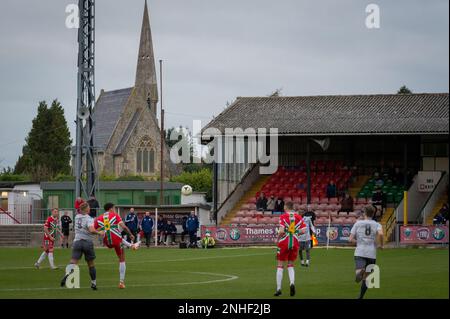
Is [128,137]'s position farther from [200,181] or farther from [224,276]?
[224,276]

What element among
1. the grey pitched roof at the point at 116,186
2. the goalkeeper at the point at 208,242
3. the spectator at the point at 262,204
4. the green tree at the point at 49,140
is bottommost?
the goalkeeper at the point at 208,242

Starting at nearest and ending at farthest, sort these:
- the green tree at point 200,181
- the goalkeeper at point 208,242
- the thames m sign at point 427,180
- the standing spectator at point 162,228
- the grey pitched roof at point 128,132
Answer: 1. the goalkeeper at point 208,242
2. the thames m sign at point 427,180
3. the standing spectator at point 162,228
4. the green tree at point 200,181
5. the grey pitched roof at point 128,132

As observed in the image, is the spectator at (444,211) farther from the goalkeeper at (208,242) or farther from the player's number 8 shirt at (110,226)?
the player's number 8 shirt at (110,226)

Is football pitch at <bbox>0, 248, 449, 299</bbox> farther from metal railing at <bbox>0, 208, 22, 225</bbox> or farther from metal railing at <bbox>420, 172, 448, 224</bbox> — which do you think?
metal railing at <bbox>0, 208, 22, 225</bbox>

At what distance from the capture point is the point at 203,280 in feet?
86.2

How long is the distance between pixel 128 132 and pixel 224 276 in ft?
329

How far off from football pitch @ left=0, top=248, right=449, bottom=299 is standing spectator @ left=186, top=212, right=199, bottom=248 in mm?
6052

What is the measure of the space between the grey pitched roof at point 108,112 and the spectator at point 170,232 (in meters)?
75.3

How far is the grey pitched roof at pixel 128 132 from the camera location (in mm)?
125875

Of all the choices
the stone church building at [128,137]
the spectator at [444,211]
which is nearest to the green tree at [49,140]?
the stone church building at [128,137]

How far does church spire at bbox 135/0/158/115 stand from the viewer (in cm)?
14388
